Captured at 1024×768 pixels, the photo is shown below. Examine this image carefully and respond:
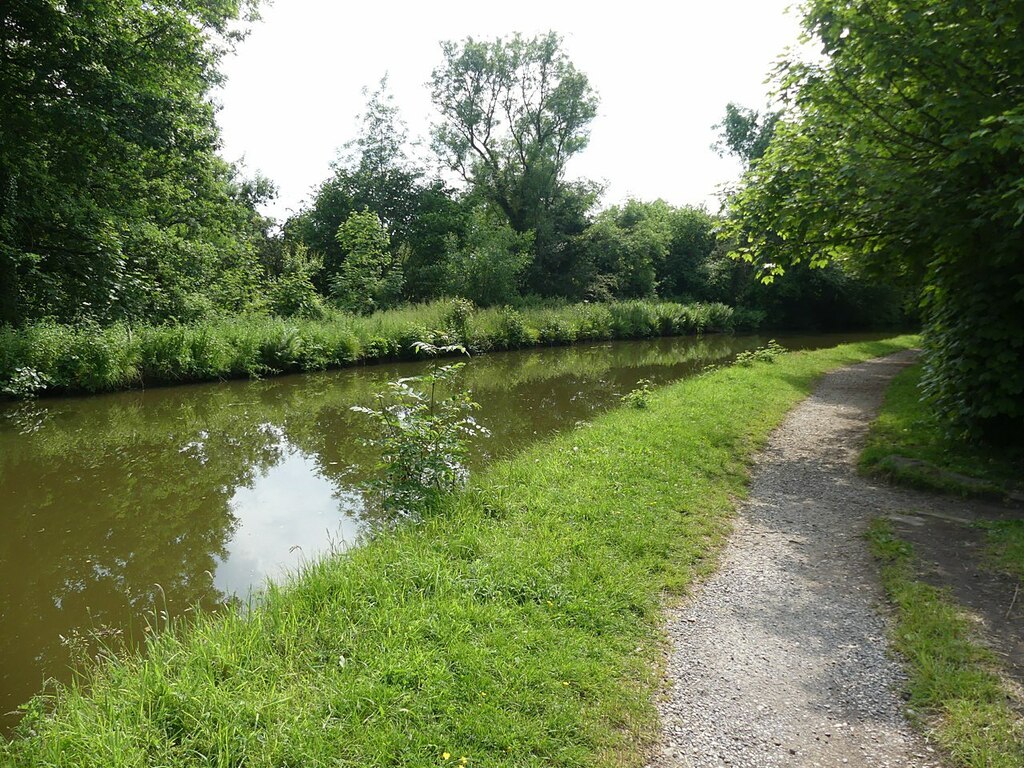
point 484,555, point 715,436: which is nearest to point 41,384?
point 484,555

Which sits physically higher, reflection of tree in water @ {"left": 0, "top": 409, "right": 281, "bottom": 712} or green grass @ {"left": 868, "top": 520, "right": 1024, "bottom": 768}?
green grass @ {"left": 868, "top": 520, "right": 1024, "bottom": 768}

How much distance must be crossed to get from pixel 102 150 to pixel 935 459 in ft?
62.9

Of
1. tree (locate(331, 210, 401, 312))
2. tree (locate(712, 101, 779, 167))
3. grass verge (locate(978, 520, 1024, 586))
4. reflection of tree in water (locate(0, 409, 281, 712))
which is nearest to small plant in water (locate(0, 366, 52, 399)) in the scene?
reflection of tree in water (locate(0, 409, 281, 712))

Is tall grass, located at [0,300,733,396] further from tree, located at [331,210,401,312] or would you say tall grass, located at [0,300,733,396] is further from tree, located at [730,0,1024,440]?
tree, located at [730,0,1024,440]

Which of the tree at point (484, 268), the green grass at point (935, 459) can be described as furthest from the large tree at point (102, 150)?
the green grass at point (935, 459)

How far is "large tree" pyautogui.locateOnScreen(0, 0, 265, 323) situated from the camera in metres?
13.6

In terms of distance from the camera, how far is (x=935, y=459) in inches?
286

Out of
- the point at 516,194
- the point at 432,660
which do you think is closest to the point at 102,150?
the point at 432,660

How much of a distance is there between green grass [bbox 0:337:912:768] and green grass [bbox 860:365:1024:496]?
2862 millimetres

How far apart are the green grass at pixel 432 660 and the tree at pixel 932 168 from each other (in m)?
4.28

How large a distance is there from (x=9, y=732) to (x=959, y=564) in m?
6.79

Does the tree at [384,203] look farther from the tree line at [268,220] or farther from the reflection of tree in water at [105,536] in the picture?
the reflection of tree in water at [105,536]

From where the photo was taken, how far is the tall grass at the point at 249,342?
13164mm

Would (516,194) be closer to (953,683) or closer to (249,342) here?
(249,342)
